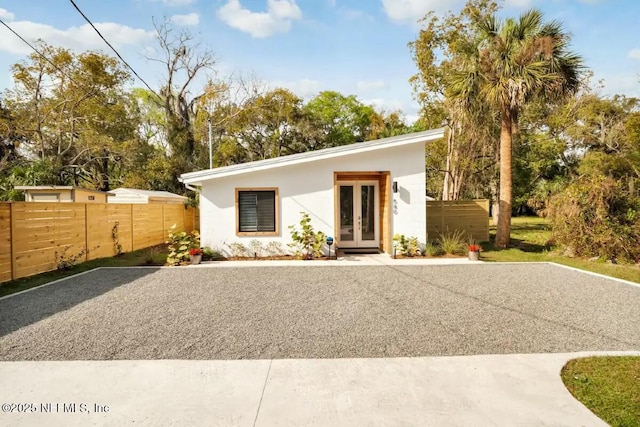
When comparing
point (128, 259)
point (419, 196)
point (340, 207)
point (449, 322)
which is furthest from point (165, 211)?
point (449, 322)

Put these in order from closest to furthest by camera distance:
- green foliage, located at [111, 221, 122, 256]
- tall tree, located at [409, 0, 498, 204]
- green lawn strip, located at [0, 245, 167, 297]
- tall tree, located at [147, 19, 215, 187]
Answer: green lawn strip, located at [0, 245, 167, 297], green foliage, located at [111, 221, 122, 256], tall tree, located at [409, 0, 498, 204], tall tree, located at [147, 19, 215, 187]

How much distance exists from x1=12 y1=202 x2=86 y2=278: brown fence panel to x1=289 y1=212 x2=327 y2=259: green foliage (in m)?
5.90

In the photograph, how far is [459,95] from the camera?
→ 11.3 m

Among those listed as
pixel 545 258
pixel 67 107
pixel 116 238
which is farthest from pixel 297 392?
pixel 67 107

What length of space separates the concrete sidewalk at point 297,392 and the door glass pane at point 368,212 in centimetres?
766

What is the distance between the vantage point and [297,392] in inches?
115

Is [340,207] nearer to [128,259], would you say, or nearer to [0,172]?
[128,259]

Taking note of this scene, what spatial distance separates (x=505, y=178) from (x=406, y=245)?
4.52 m

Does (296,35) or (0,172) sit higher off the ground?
(296,35)

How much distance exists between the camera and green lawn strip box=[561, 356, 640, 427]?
259 centimetres

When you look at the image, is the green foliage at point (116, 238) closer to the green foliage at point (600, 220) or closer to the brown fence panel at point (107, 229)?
the brown fence panel at point (107, 229)

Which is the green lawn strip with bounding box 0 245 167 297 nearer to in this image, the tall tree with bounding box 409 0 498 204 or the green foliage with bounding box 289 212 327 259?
the green foliage with bounding box 289 212 327 259

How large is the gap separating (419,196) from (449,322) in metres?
5.93

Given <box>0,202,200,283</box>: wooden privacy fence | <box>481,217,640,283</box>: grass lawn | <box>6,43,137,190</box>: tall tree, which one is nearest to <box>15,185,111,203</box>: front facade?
<box>0,202,200,283</box>: wooden privacy fence
